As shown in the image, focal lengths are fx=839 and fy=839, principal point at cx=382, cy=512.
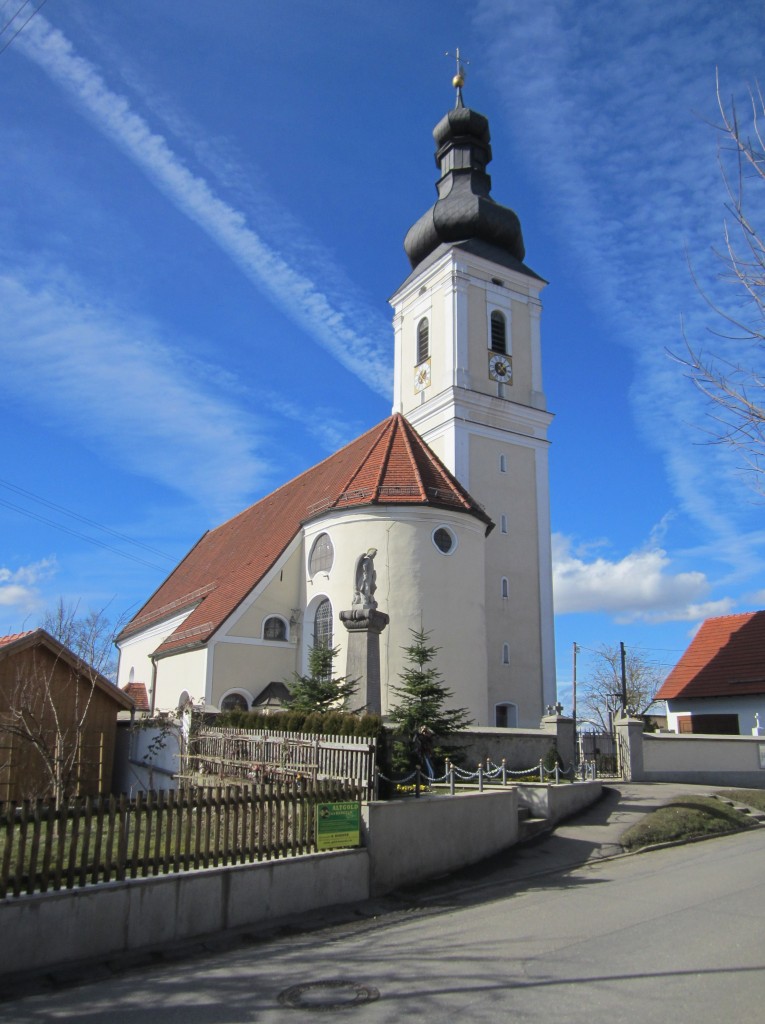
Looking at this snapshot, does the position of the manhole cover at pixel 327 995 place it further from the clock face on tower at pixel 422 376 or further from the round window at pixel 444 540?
the clock face on tower at pixel 422 376

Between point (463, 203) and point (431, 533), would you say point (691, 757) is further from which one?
point (463, 203)

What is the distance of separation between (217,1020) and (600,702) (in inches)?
2760

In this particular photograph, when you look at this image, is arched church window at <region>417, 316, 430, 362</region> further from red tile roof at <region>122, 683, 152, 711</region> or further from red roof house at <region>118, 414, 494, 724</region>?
red tile roof at <region>122, 683, 152, 711</region>

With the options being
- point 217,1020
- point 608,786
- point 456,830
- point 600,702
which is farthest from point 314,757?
point 600,702

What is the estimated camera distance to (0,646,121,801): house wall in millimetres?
16844

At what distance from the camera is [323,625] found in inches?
1019

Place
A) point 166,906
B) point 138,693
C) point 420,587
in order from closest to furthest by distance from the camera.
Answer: point 166,906, point 420,587, point 138,693

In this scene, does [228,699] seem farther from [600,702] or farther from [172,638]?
[600,702]

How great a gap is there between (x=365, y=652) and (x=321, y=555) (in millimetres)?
10335

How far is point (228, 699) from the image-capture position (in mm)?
25016

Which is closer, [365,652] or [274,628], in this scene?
[365,652]

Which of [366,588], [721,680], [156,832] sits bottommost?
[156,832]

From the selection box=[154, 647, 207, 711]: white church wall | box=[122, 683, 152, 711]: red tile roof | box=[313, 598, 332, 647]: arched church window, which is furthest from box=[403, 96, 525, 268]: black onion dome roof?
box=[122, 683, 152, 711]: red tile roof

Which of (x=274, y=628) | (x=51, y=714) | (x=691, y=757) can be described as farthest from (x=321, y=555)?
(x=691, y=757)
